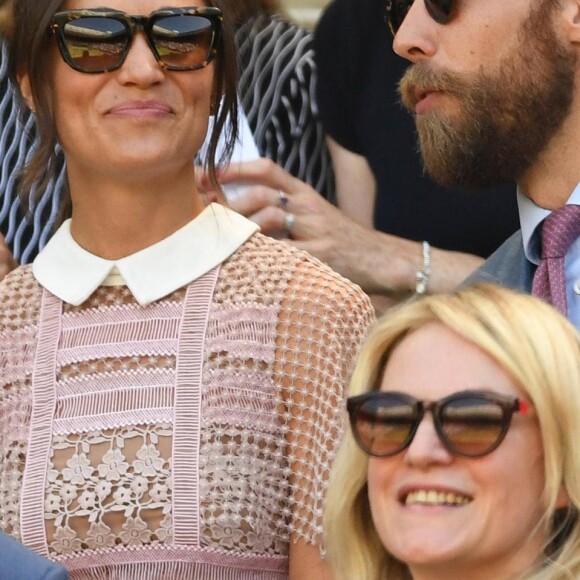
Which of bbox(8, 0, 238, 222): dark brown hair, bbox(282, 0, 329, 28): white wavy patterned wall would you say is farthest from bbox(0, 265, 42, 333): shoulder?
bbox(282, 0, 329, 28): white wavy patterned wall

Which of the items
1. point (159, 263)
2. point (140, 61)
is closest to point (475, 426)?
point (159, 263)

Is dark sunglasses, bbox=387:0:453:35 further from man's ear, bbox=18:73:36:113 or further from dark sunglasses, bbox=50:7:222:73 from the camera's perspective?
man's ear, bbox=18:73:36:113

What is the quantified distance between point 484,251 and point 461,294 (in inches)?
55.3

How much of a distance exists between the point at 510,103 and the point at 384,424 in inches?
44.4

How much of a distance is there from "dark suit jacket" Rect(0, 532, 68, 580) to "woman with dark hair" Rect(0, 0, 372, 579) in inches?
17.3

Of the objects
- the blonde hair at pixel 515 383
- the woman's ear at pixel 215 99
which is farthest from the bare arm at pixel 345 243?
the blonde hair at pixel 515 383

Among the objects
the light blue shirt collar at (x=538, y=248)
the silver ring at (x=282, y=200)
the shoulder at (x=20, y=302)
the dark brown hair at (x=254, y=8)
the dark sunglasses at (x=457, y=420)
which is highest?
the dark sunglasses at (x=457, y=420)

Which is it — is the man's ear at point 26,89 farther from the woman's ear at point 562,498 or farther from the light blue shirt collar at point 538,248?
the woman's ear at point 562,498

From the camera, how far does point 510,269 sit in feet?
11.0

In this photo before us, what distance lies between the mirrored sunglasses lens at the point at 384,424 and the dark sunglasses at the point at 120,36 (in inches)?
34.3

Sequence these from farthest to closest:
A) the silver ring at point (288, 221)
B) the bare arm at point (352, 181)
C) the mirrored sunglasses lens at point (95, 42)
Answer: the bare arm at point (352, 181) → the silver ring at point (288, 221) → the mirrored sunglasses lens at point (95, 42)

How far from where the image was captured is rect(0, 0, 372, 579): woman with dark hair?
2859 mm

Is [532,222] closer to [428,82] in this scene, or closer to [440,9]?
[428,82]

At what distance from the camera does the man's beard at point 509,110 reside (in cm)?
330
